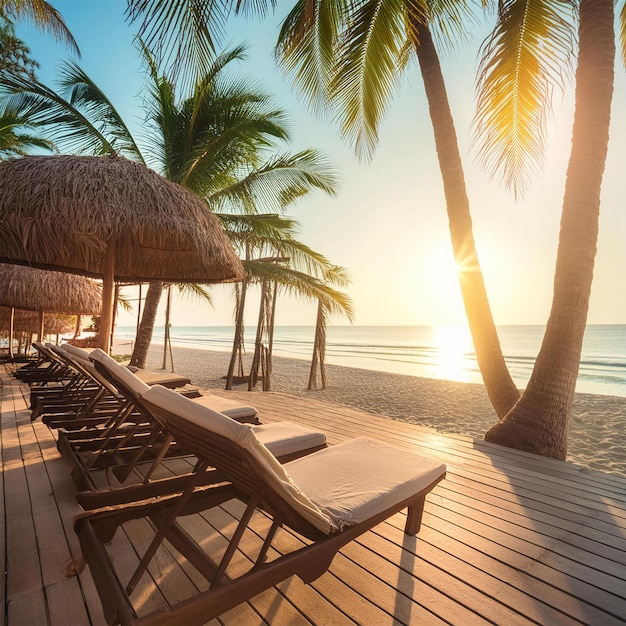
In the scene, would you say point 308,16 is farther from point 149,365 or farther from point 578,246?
point 149,365

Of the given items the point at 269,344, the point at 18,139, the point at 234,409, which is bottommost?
the point at 269,344

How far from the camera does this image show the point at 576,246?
3689 millimetres

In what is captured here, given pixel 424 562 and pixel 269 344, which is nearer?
pixel 424 562

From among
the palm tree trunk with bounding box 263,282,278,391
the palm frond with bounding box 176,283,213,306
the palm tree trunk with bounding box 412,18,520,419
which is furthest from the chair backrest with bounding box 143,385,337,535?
the palm frond with bounding box 176,283,213,306

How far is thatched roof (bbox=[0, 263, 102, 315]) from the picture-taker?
27.6 ft

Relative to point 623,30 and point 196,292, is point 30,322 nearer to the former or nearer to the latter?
point 196,292

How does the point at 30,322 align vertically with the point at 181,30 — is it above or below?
below

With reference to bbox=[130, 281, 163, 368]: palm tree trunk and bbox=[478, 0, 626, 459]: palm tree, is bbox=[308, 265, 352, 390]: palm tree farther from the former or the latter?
bbox=[478, 0, 626, 459]: palm tree

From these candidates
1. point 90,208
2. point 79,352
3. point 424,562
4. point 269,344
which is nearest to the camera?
point 424,562

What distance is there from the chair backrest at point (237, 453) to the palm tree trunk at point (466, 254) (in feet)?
12.3

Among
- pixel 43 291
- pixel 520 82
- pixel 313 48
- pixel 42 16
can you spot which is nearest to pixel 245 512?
pixel 520 82

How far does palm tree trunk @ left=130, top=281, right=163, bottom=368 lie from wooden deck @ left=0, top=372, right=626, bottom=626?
19.7 feet

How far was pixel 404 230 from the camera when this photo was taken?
20000 mm

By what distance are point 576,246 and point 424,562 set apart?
335 centimetres
